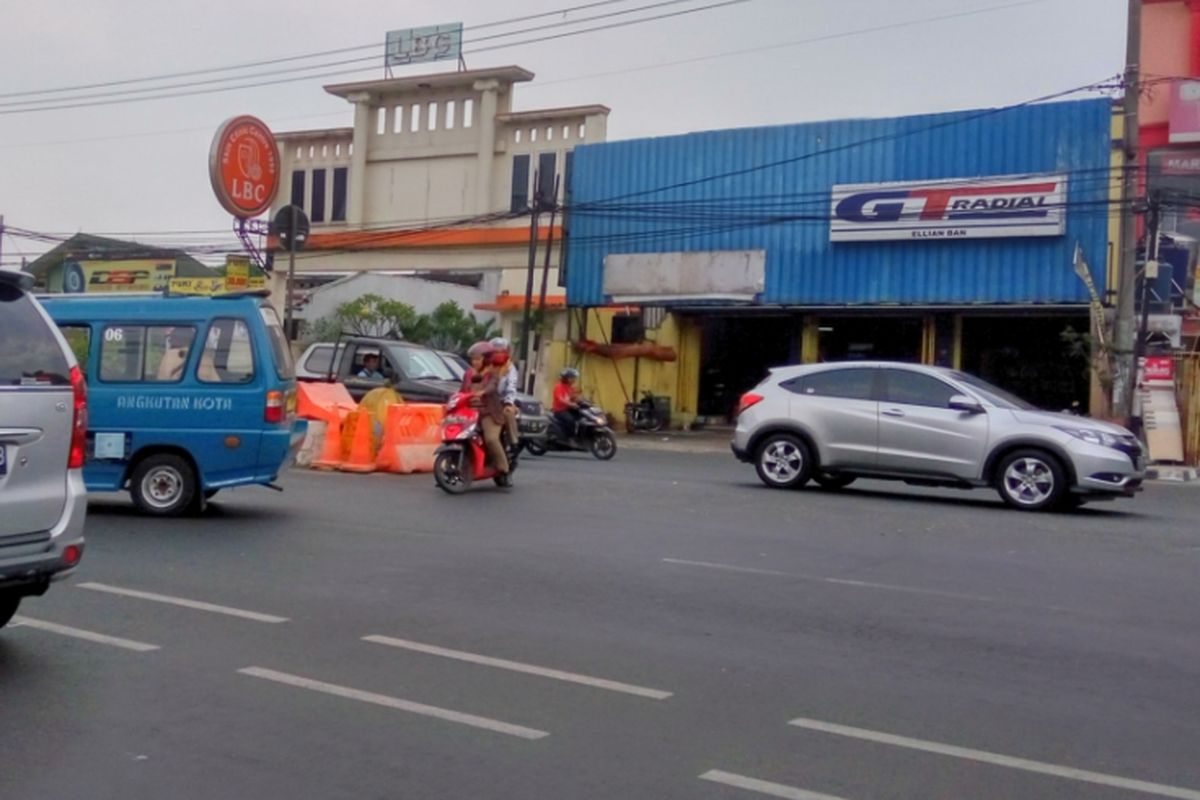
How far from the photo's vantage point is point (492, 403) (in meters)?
15.6

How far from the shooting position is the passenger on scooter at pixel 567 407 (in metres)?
22.5

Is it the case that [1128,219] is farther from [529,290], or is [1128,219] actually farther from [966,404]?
→ [529,290]

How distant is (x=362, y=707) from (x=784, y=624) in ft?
9.91

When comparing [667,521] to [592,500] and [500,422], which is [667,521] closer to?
[592,500]

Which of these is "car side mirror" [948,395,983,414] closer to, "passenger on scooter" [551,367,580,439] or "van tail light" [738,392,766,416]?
"van tail light" [738,392,766,416]

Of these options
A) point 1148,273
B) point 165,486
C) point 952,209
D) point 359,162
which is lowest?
point 165,486

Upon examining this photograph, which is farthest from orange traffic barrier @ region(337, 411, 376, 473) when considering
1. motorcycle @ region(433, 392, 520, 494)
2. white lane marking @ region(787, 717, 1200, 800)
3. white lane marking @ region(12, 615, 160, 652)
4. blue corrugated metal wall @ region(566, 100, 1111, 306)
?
blue corrugated metal wall @ region(566, 100, 1111, 306)

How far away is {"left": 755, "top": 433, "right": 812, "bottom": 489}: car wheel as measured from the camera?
16578 millimetres

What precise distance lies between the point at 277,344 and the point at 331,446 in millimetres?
5712

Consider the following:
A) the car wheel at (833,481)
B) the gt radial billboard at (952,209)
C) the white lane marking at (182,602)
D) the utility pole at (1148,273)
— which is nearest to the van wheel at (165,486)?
the white lane marking at (182,602)

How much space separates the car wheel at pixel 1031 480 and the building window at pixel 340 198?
35.0 metres

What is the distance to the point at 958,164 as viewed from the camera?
1216 inches

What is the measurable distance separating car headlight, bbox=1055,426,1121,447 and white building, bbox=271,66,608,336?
27448 millimetres

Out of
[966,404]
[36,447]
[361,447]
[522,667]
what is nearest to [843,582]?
[522,667]
